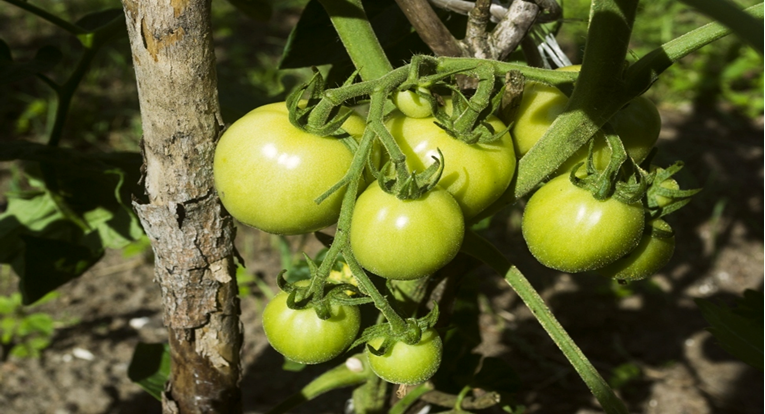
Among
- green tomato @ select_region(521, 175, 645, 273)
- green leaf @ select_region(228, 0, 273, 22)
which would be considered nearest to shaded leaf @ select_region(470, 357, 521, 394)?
green tomato @ select_region(521, 175, 645, 273)

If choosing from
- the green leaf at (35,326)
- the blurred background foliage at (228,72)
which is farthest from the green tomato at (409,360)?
the blurred background foliage at (228,72)

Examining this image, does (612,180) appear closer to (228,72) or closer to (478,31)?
(478,31)

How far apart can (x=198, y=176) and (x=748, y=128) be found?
323 cm

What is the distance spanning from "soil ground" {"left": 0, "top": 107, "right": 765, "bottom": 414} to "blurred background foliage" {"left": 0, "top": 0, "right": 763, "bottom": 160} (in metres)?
0.65

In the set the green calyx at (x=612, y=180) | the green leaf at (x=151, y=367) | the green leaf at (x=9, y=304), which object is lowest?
the green leaf at (x=9, y=304)

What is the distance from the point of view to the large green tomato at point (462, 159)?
0.77m

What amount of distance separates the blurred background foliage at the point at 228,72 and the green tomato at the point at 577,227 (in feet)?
7.67

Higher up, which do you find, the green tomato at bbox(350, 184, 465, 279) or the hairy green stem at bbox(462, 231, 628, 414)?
the green tomato at bbox(350, 184, 465, 279)

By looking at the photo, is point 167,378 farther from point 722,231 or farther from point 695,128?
point 695,128

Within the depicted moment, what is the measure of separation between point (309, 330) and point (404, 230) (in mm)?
220

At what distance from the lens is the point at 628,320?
2471 millimetres

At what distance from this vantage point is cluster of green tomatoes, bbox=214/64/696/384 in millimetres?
723

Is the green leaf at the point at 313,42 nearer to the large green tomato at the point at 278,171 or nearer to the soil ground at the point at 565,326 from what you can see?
the large green tomato at the point at 278,171

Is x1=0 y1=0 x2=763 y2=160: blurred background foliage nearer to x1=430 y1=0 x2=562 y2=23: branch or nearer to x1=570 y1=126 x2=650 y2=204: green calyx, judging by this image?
x1=430 y1=0 x2=562 y2=23: branch
